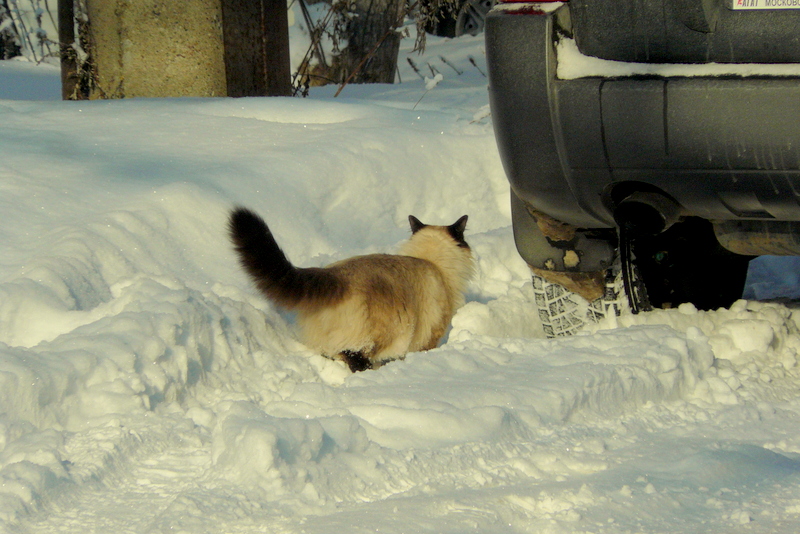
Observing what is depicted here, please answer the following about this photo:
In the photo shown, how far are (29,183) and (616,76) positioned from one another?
285cm

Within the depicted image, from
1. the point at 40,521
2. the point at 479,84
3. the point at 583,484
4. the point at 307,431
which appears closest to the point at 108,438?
the point at 40,521

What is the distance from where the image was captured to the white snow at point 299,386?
1.87 meters

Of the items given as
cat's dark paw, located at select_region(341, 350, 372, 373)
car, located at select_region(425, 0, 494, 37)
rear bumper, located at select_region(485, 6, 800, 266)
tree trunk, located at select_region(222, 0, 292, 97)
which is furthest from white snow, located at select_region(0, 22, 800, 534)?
car, located at select_region(425, 0, 494, 37)

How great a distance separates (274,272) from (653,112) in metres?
1.58

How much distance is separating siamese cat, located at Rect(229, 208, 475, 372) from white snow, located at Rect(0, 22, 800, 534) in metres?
0.17

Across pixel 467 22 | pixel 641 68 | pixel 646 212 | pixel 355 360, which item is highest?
pixel 467 22

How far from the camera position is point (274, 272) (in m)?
3.04

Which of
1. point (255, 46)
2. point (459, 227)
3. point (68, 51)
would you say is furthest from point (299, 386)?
point (68, 51)

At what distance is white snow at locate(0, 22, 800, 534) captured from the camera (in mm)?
1869

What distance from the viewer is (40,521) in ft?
5.85

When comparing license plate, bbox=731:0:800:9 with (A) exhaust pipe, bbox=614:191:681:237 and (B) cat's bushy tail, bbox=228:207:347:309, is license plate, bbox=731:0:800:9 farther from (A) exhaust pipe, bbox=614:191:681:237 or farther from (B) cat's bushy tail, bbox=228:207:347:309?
(B) cat's bushy tail, bbox=228:207:347:309

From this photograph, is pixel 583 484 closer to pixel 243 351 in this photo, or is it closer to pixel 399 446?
pixel 399 446

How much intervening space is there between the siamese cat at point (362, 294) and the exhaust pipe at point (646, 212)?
4.36 feet

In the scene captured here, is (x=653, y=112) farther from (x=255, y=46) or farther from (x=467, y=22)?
(x=467, y=22)
